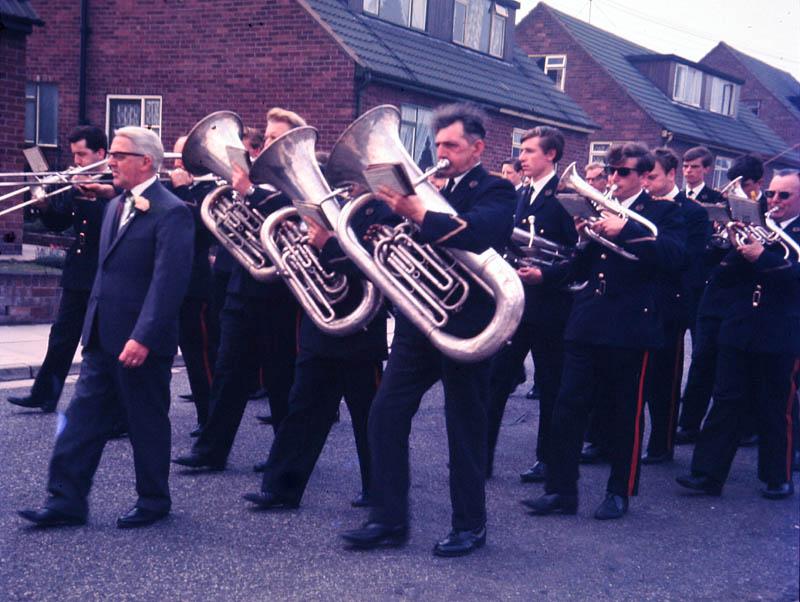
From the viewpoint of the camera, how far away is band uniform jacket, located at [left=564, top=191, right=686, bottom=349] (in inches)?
205

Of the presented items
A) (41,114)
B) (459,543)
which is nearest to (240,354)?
(459,543)

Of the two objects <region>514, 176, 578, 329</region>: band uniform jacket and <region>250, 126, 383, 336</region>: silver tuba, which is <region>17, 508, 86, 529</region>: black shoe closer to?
<region>250, 126, 383, 336</region>: silver tuba

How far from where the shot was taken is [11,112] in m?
13.0

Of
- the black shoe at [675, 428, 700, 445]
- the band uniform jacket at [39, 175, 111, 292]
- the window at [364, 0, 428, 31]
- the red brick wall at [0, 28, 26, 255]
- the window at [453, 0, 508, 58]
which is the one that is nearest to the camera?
the band uniform jacket at [39, 175, 111, 292]

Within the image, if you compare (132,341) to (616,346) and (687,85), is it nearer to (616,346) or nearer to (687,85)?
(616,346)

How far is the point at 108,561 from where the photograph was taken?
4.35 m

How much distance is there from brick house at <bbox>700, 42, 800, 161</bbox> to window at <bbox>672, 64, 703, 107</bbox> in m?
9.60

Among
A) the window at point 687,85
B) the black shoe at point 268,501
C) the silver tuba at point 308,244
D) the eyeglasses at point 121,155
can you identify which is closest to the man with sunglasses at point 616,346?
the silver tuba at point 308,244

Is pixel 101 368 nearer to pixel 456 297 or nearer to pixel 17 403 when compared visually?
pixel 456 297

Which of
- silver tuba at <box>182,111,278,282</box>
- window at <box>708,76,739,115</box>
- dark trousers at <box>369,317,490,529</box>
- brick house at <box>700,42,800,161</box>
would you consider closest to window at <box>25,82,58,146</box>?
silver tuba at <box>182,111,278,282</box>

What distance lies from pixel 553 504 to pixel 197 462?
211cm

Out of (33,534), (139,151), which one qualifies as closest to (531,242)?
(139,151)

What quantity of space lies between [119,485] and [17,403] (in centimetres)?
204

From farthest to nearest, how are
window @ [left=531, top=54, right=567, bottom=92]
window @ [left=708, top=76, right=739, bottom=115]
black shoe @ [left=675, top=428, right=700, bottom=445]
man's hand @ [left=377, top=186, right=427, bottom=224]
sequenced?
window @ [left=708, top=76, right=739, bottom=115]
window @ [left=531, top=54, right=567, bottom=92]
black shoe @ [left=675, top=428, right=700, bottom=445]
man's hand @ [left=377, top=186, right=427, bottom=224]
